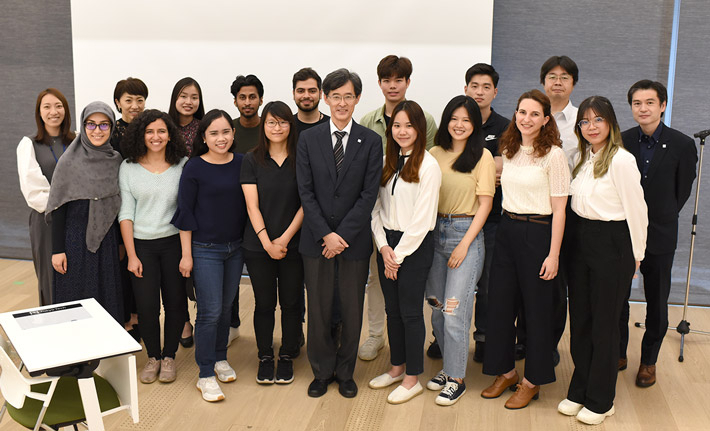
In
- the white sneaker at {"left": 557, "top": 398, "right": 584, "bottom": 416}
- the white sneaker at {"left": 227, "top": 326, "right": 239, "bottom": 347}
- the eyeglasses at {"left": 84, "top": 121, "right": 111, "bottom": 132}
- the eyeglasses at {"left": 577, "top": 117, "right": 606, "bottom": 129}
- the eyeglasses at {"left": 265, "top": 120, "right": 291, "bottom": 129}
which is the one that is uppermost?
the eyeglasses at {"left": 577, "top": 117, "right": 606, "bottom": 129}

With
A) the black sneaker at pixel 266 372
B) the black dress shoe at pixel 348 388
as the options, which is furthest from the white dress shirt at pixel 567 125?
the black sneaker at pixel 266 372

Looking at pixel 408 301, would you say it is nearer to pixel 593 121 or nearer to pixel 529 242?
pixel 529 242

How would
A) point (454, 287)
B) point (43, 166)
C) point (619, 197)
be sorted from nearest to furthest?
point (619, 197) < point (454, 287) < point (43, 166)

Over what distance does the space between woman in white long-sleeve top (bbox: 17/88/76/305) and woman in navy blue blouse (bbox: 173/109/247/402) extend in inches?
35.7

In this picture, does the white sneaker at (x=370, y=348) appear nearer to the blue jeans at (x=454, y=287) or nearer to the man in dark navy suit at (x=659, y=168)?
the blue jeans at (x=454, y=287)

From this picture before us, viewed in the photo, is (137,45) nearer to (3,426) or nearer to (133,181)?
(133,181)

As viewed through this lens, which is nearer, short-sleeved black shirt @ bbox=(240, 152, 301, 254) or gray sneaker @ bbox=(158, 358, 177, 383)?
short-sleeved black shirt @ bbox=(240, 152, 301, 254)

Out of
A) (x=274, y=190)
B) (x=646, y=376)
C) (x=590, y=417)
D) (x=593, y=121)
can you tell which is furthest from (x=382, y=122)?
(x=646, y=376)

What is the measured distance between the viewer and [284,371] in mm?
3582

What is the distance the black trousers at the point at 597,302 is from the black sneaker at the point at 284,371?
1.51m

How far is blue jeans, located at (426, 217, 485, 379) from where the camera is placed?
3260 mm

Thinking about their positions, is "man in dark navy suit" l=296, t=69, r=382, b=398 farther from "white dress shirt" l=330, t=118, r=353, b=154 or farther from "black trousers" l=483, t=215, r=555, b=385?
"black trousers" l=483, t=215, r=555, b=385

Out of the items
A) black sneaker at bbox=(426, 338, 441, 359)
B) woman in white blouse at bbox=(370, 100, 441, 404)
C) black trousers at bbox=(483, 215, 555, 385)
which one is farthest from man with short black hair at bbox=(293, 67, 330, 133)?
black sneaker at bbox=(426, 338, 441, 359)

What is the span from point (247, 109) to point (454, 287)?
1.79 metres
